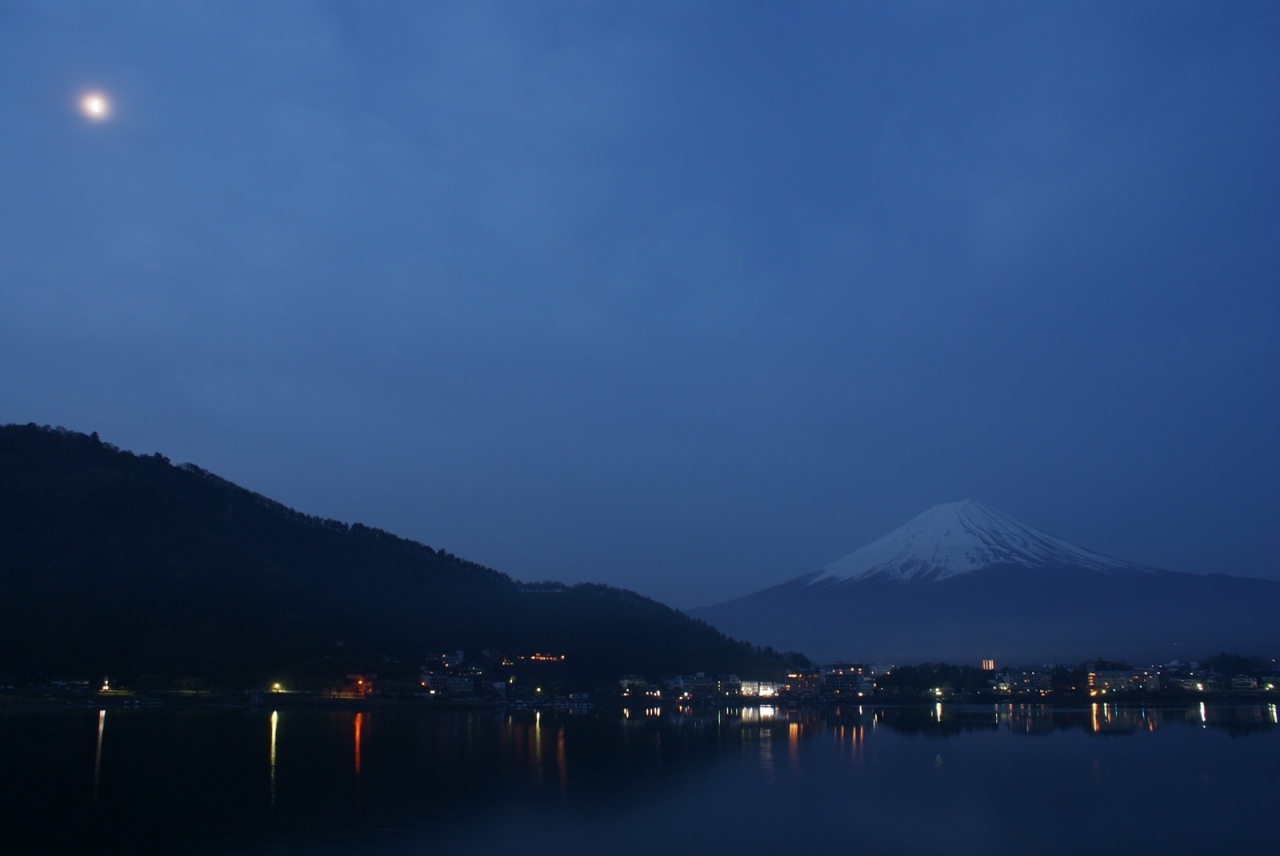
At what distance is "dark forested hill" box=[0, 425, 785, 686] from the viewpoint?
107 feet

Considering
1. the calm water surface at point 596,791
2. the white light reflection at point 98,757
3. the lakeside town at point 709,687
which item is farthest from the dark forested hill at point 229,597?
the white light reflection at point 98,757

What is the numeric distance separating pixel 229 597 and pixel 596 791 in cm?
3089

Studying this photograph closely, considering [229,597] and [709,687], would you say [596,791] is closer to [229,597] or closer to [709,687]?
[229,597]

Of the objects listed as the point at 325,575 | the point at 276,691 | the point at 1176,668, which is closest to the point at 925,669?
the point at 1176,668

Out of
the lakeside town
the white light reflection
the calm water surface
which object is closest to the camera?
the calm water surface

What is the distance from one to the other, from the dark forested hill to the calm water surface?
928cm

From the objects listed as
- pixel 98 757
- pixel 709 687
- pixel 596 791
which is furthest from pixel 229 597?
pixel 596 791

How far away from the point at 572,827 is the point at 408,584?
50.5 meters

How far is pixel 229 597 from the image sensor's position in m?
38.6

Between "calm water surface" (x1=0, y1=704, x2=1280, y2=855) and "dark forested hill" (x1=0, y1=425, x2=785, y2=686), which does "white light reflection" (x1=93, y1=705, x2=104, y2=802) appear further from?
"dark forested hill" (x1=0, y1=425, x2=785, y2=686)

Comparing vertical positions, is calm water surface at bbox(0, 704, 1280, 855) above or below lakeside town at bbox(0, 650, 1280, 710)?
above

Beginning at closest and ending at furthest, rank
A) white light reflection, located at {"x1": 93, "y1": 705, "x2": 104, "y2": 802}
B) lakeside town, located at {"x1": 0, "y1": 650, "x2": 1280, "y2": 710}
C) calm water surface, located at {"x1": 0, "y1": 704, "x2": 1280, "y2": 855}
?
calm water surface, located at {"x1": 0, "y1": 704, "x2": 1280, "y2": 855} → white light reflection, located at {"x1": 93, "y1": 705, "x2": 104, "y2": 802} → lakeside town, located at {"x1": 0, "y1": 650, "x2": 1280, "y2": 710}

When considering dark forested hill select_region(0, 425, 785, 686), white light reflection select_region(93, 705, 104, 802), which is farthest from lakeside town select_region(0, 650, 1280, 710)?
white light reflection select_region(93, 705, 104, 802)

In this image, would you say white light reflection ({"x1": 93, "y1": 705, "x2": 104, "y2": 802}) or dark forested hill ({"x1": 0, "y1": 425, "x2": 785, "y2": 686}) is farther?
dark forested hill ({"x1": 0, "y1": 425, "x2": 785, "y2": 686})
